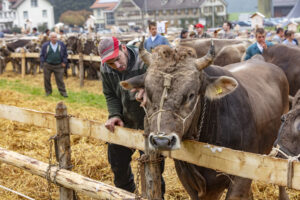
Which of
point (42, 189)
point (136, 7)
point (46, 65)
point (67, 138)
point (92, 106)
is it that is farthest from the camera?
point (136, 7)

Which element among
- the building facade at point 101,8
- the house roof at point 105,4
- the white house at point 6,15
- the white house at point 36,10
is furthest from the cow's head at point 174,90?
the white house at point 6,15

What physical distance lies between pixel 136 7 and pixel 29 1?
95.0 feet

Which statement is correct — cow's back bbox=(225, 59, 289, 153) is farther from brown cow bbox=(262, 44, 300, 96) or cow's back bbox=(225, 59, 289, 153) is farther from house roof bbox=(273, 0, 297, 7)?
house roof bbox=(273, 0, 297, 7)

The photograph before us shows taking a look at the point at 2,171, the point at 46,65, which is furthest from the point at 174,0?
the point at 2,171

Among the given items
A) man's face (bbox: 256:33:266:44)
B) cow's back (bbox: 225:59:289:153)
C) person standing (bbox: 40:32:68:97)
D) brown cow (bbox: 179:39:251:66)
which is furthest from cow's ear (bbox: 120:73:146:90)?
person standing (bbox: 40:32:68:97)

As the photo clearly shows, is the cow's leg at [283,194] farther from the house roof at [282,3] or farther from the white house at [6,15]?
the white house at [6,15]

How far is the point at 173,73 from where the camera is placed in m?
2.98

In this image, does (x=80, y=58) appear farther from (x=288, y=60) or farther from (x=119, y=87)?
(x=119, y=87)

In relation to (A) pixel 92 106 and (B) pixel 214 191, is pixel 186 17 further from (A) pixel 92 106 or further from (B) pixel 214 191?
(B) pixel 214 191

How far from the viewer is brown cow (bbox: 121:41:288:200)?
9.50 feet

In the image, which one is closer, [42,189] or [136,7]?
[42,189]

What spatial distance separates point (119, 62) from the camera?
12.8ft

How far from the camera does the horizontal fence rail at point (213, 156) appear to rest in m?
2.52

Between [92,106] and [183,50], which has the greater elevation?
[183,50]
